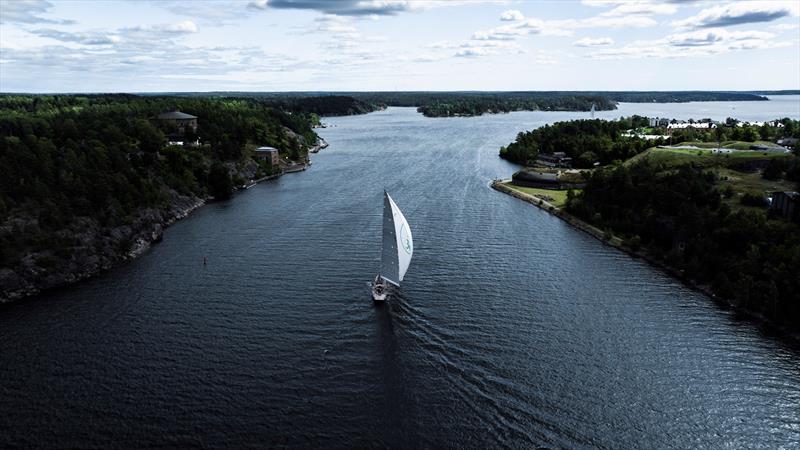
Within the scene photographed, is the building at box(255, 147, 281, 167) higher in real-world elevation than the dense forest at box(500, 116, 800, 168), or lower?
lower

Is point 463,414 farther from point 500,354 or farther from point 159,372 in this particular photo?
point 159,372

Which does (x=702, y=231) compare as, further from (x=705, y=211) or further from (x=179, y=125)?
(x=179, y=125)

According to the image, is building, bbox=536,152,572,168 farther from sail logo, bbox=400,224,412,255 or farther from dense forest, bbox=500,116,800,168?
sail logo, bbox=400,224,412,255

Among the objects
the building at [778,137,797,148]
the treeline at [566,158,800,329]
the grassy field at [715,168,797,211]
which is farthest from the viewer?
the building at [778,137,797,148]

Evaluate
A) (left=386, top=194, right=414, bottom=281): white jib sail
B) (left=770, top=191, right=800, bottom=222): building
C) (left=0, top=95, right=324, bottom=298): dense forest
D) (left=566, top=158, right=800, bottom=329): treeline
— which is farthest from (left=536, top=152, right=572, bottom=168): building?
(left=386, top=194, right=414, bottom=281): white jib sail

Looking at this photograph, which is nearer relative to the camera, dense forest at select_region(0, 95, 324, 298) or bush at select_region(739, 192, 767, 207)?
dense forest at select_region(0, 95, 324, 298)

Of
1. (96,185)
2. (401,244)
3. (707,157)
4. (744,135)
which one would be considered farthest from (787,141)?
(96,185)

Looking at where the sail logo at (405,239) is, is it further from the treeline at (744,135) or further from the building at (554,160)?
the treeline at (744,135)
